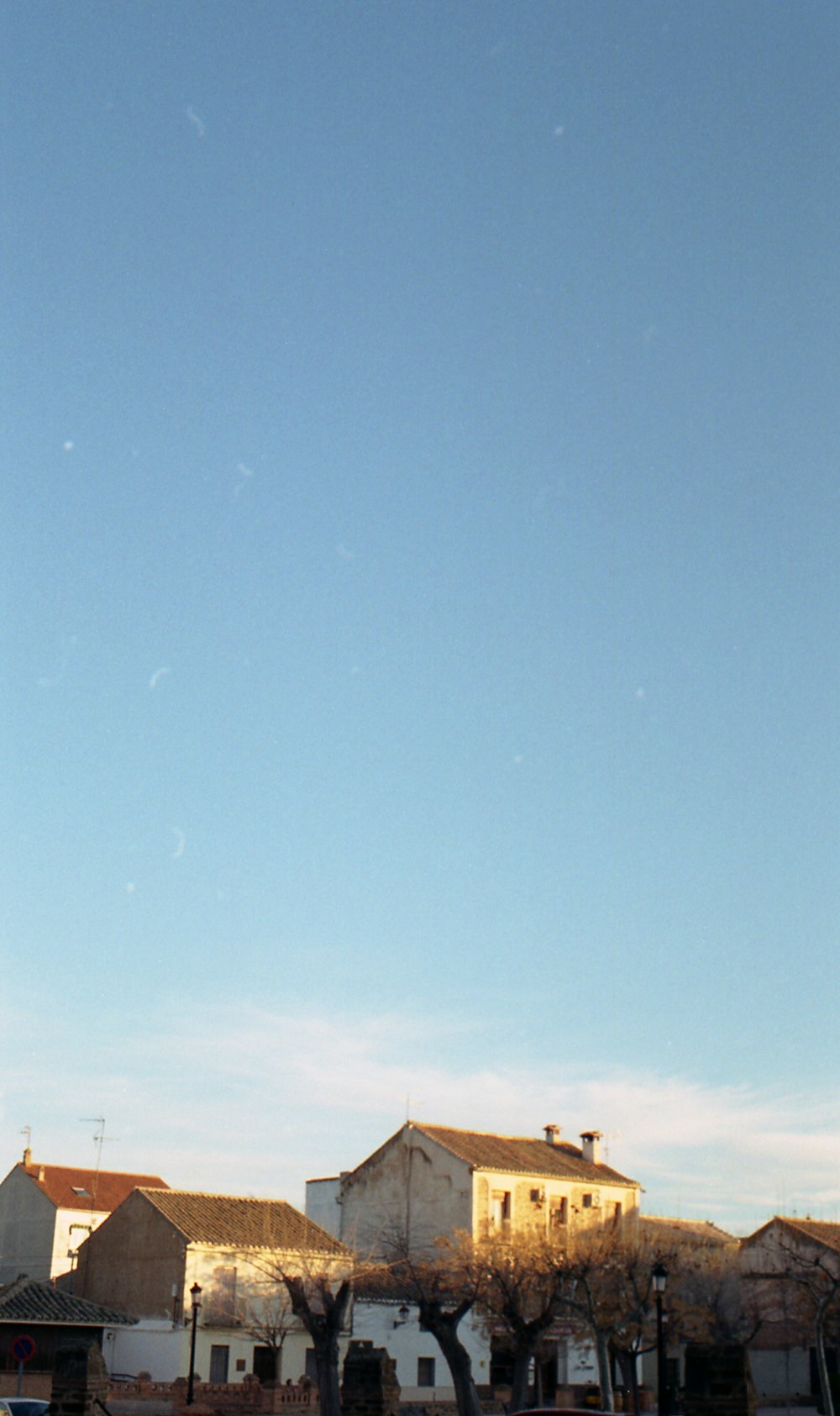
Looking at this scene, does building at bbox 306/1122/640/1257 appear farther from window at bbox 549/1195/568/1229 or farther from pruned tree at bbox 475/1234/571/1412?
pruned tree at bbox 475/1234/571/1412

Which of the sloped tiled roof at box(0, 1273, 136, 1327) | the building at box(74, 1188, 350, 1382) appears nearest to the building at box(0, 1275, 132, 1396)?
the sloped tiled roof at box(0, 1273, 136, 1327)

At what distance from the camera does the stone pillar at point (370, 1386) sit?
2034cm

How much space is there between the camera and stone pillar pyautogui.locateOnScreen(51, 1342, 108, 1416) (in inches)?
708

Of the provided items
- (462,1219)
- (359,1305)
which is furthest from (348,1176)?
(359,1305)

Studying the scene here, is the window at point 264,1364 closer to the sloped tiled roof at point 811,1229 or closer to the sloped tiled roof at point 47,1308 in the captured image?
the sloped tiled roof at point 47,1308

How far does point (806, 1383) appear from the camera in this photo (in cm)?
6084

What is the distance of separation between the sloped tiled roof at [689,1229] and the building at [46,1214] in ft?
82.6

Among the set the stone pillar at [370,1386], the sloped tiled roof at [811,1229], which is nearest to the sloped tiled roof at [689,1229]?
the sloped tiled roof at [811,1229]

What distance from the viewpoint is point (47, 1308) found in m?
41.1

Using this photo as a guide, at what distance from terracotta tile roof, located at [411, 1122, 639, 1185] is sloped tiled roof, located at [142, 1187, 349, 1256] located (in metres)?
7.94

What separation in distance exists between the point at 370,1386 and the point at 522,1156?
43.6 meters

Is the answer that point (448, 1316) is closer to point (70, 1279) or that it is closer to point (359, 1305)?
point (359, 1305)

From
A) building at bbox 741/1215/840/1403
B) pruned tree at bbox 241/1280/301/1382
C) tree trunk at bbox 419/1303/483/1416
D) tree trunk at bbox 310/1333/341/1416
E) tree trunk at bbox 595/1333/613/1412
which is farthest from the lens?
building at bbox 741/1215/840/1403

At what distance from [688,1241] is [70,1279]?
25.0m
